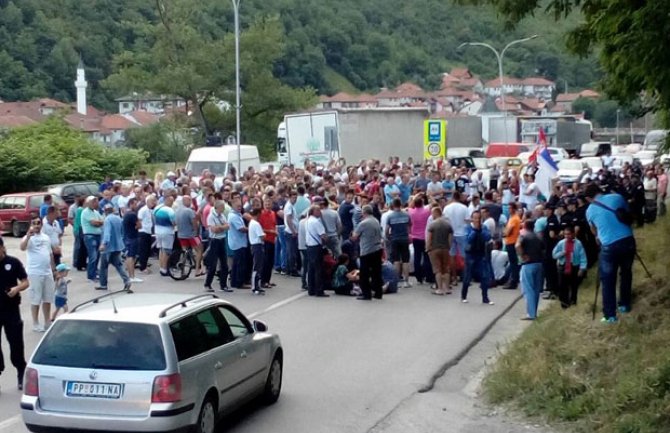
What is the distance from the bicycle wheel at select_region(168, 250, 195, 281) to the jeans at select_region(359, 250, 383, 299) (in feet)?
13.5

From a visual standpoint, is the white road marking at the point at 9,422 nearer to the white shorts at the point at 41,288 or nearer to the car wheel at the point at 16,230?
the white shorts at the point at 41,288

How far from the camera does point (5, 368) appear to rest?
1402 cm

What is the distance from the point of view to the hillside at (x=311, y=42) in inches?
4712

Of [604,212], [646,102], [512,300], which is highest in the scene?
[646,102]

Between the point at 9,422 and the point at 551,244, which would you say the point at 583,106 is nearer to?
the point at 551,244

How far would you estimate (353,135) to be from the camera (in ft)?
154

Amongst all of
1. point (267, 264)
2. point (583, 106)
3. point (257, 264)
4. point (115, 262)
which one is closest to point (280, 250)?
point (267, 264)

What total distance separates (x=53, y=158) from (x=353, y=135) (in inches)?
515

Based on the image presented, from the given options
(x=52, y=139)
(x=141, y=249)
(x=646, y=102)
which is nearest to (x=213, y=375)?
(x=646, y=102)

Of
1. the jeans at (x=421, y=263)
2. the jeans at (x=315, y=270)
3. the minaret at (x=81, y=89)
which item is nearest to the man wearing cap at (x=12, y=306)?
the jeans at (x=315, y=270)

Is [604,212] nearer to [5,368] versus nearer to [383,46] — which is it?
[5,368]

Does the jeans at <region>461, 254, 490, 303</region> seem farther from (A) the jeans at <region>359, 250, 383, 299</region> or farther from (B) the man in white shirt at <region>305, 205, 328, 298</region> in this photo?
(B) the man in white shirt at <region>305, 205, 328, 298</region>

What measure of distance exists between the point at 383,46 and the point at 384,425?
12994 cm

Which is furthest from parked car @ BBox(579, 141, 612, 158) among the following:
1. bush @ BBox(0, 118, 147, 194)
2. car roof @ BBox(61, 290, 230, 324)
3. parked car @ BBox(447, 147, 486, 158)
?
car roof @ BBox(61, 290, 230, 324)
